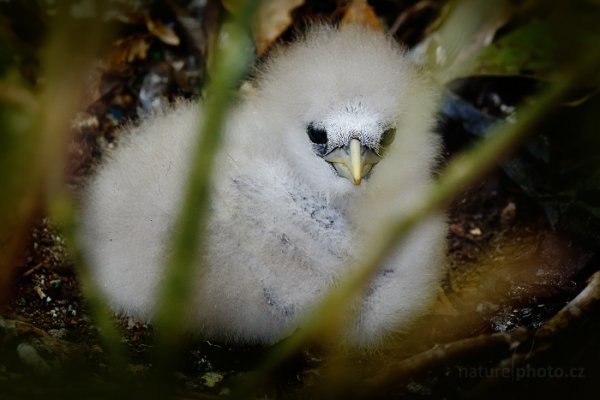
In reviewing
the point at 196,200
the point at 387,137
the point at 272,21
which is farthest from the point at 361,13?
the point at 196,200

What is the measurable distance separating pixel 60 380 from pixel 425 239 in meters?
1.06

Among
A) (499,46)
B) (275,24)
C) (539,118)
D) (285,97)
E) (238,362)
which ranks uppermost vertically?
(275,24)

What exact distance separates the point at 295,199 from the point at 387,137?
0.27m

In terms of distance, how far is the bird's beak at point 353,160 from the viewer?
1.42 metres

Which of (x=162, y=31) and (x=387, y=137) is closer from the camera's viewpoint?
(x=387, y=137)

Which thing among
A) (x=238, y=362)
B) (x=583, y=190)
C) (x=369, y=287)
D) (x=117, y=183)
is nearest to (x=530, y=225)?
(x=583, y=190)

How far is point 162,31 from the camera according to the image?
7.52ft

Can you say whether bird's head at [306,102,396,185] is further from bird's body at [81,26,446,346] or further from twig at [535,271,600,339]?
twig at [535,271,600,339]

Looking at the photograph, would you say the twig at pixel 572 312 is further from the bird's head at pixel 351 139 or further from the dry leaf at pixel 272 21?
the dry leaf at pixel 272 21

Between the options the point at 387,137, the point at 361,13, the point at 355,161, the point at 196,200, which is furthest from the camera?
the point at 361,13

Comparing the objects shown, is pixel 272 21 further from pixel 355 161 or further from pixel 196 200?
pixel 196 200

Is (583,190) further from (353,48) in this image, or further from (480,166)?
(480,166)

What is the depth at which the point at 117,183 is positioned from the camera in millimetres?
Answer: 1663

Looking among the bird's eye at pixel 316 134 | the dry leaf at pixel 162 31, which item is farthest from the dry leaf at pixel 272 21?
the bird's eye at pixel 316 134
